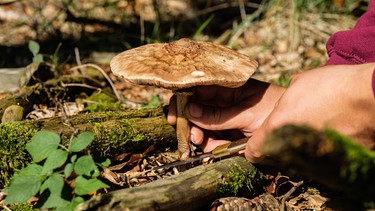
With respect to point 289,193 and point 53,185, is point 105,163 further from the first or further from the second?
Result: point 289,193

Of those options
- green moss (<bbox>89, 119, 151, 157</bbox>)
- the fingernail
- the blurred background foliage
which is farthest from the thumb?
the blurred background foliage

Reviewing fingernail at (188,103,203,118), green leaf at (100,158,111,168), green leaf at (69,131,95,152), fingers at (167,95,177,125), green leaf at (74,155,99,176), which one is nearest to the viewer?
green leaf at (74,155,99,176)

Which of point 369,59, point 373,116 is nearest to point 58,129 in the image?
point 373,116

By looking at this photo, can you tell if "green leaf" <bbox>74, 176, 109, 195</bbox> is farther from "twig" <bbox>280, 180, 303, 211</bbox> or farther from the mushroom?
"twig" <bbox>280, 180, 303, 211</bbox>

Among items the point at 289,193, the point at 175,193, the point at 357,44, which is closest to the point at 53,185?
the point at 175,193

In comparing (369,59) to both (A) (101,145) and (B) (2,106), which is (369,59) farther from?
(B) (2,106)

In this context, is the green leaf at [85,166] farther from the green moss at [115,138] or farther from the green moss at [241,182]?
the green moss at [241,182]
